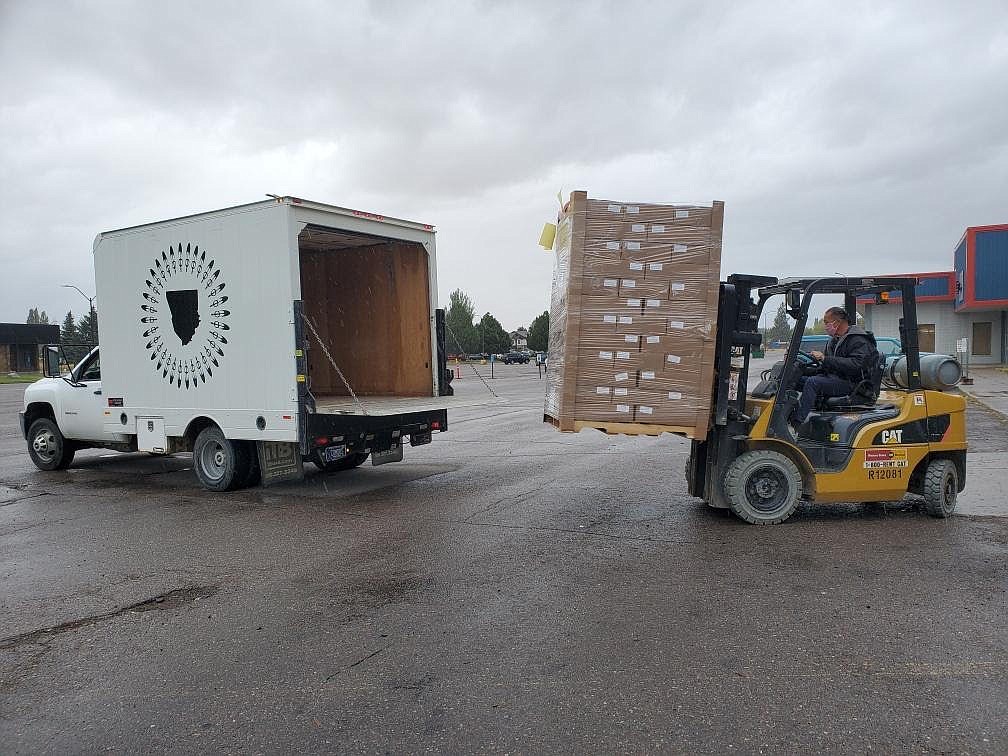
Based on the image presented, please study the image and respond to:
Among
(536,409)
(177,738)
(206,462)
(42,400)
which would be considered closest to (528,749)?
(177,738)

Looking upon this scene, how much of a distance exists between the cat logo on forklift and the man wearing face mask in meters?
0.49

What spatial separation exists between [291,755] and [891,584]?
4048mm

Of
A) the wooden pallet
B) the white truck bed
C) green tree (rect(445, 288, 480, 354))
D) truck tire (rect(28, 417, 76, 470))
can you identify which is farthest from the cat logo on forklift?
green tree (rect(445, 288, 480, 354))

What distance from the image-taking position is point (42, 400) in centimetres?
1146

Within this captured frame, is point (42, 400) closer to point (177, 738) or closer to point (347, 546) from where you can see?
point (347, 546)

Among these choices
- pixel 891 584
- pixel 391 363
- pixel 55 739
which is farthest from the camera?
pixel 391 363

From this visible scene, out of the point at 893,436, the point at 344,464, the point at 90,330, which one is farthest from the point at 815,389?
the point at 90,330

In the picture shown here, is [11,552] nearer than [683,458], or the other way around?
[11,552]

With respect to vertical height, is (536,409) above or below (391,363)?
below

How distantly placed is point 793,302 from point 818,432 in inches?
47.0

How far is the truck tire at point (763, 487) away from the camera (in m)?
6.91

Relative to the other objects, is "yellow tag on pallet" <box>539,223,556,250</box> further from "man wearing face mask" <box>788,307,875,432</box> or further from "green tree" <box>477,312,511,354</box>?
"green tree" <box>477,312,511,354</box>

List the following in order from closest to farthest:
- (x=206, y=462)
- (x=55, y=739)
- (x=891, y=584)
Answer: (x=55, y=739), (x=891, y=584), (x=206, y=462)

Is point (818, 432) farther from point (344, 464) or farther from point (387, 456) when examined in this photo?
point (344, 464)
